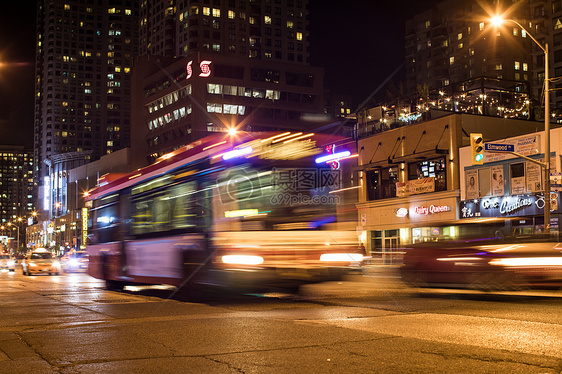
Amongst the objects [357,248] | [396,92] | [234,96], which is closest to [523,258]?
[357,248]

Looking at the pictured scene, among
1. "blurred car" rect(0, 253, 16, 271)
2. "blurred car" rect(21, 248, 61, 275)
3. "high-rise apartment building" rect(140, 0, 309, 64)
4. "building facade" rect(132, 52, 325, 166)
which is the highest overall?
"high-rise apartment building" rect(140, 0, 309, 64)

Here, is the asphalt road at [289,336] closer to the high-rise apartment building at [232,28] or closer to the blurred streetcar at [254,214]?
the blurred streetcar at [254,214]

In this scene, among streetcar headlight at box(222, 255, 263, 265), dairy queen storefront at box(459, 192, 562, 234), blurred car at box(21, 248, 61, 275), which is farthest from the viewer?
blurred car at box(21, 248, 61, 275)

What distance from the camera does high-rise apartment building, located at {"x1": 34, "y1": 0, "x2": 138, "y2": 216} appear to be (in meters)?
189

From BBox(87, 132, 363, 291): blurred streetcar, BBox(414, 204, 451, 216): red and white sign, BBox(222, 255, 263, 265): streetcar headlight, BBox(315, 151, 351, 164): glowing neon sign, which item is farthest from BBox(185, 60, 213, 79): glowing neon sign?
BBox(222, 255, 263, 265): streetcar headlight

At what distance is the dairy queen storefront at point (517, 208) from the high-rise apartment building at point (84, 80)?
542 ft

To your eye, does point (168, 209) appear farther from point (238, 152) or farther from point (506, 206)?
point (506, 206)

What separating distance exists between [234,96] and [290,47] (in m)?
40.4

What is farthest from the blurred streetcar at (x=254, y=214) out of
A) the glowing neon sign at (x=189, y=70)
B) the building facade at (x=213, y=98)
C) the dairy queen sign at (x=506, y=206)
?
the glowing neon sign at (x=189, y=70)

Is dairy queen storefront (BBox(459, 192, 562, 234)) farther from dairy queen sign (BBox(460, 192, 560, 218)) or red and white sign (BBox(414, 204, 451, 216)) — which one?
red and white sign (BBox(414, 204, 451, 216))

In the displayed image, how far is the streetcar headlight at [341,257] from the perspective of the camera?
1407 centimetres

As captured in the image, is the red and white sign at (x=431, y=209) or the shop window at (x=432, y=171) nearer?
the red and white sign at (x=431, y=209)

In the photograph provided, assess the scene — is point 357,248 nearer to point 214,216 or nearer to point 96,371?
point 214,216

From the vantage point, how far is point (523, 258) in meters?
14.7
